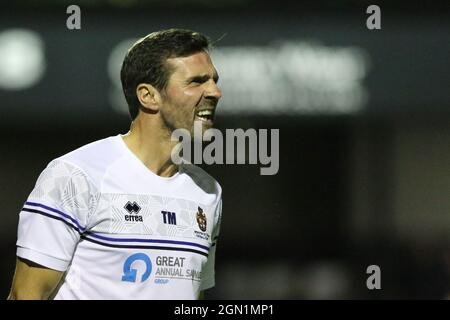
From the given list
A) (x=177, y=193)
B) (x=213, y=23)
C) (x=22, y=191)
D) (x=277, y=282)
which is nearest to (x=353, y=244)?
(x=277, y=282)

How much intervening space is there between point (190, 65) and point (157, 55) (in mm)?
165

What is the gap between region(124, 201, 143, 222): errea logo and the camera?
3.57 m

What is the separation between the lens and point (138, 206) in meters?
3.64

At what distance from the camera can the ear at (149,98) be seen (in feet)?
12.6

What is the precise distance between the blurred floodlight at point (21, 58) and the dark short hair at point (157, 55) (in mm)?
4413

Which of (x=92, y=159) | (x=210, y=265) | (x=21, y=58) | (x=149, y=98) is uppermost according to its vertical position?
(x=21, y=58)

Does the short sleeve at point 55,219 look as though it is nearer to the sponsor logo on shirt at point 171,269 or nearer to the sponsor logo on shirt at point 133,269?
the sponsor logo on shirt at point 133,269

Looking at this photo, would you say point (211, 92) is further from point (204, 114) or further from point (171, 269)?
Answer: point (171, 269)

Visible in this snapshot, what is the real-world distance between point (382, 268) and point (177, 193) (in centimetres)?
520

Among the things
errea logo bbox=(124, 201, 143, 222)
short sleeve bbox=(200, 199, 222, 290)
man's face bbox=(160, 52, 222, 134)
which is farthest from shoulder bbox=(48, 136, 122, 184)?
short sleeve bbox=(200, 199, 222, 290)

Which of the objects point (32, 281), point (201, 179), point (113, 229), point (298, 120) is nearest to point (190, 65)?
point (201, 179)

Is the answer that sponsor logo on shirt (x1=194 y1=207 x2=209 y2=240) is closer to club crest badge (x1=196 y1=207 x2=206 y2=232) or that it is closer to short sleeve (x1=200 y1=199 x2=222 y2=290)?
club crest badge (x1=196 y1=207 x2=206 y2=232)

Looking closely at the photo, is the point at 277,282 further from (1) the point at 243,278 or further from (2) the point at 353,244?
(2) the point at 353,244

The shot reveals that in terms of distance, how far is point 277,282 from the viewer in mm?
8211
